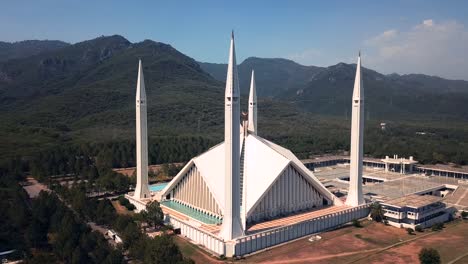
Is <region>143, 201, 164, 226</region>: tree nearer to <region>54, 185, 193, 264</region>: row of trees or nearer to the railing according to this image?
<region>54, 185, 193, 264</region>: row of trees

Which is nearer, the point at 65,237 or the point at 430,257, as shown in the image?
the point at 430,257

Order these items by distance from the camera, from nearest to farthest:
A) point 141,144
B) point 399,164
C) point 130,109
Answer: point 141,144, point 399,164, point 130,109

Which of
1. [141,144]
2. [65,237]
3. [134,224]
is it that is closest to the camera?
[65,237]

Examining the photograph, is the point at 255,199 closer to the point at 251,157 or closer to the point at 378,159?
the point at 251,157

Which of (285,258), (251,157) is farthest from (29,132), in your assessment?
(285,258)

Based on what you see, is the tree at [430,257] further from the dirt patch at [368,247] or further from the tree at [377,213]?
the tree at [377,213]

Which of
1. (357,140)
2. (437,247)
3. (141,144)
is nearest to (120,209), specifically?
(141,144)

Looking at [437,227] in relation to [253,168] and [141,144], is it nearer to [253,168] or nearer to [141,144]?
[253,168]
